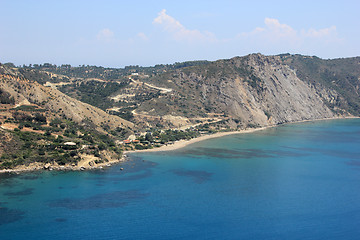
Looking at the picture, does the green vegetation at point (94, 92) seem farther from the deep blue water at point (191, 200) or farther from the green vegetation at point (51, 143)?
the deep blue water at point (191, 200)

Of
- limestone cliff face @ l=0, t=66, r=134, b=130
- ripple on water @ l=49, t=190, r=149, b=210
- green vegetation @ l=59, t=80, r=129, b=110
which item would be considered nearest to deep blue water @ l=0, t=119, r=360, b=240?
ripple on water @ l=49, t=190, r=149, b=210

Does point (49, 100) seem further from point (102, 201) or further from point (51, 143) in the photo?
point (102, 201)

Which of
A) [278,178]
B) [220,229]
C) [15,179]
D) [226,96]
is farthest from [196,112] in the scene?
[220,229]

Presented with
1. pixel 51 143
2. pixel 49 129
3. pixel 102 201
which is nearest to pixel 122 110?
pixel 49 129

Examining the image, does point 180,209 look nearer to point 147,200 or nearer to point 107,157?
point 147,200

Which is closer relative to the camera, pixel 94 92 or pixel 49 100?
pixel 49 100
